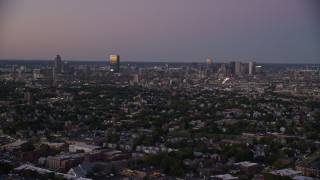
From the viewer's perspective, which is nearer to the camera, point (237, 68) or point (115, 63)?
point (237, 68)

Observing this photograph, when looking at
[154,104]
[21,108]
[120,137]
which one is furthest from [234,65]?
[120,137]

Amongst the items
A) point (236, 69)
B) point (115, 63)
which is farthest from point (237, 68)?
point (115, 63)

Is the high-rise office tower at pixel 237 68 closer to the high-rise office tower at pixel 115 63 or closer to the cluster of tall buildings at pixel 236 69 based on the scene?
the cluster of tall buildings at pixel 236 69

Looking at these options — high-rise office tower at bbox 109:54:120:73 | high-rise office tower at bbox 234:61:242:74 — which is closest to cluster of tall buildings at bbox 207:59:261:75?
high-rise office tower at bbox 234:61:242:74

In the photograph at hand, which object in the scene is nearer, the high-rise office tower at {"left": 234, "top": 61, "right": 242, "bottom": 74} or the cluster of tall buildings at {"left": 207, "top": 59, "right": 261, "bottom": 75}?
the cluster of tall buildings at {"left": 207, "top": 59, "right": 261, "bottom": 75}

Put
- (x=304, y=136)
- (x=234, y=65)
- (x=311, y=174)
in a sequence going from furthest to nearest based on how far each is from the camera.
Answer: (x=234, y=65) < (x=304, y=136) < (x=311, y=174)

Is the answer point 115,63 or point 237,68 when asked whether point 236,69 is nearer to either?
point 237,68

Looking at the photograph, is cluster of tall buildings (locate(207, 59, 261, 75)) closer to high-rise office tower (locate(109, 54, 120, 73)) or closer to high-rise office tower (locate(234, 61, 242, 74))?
high-rise office tower (locate(234, 61, 242, 74))

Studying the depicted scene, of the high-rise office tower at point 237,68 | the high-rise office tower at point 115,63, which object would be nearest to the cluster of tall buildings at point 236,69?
the high-rise office tower at point 237,68

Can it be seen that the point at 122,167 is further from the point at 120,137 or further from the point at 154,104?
the point at 154,104

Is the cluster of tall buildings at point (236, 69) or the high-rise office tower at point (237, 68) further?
the high-rise office tower at point (237, 68)

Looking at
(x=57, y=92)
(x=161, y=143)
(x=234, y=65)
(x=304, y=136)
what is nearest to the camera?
(x=161, y=143)
